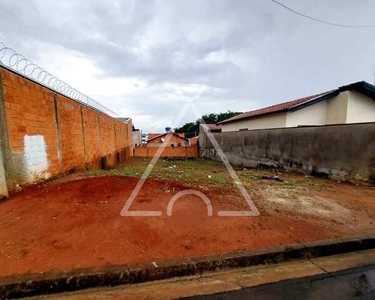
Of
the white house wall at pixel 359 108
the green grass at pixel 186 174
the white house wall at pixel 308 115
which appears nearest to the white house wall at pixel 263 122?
the white house wall at pixel 308 115

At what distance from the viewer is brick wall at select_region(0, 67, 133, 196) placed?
321 cm

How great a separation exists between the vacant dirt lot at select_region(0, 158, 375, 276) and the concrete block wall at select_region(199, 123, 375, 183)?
60.7 inches

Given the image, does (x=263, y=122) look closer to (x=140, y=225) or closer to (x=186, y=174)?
(x=186, y=174)

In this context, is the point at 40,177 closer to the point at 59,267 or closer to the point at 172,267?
the point at 59,267

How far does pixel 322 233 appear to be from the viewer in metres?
2.54

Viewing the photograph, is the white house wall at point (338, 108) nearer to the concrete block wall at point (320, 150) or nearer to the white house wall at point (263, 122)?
the white house wall at point (263, 122)

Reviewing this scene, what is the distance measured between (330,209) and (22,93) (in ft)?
20.6

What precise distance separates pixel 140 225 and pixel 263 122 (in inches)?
451

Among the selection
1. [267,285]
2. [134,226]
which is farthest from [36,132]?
[267,285]

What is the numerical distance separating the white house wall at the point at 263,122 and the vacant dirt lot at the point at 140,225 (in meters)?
6.85

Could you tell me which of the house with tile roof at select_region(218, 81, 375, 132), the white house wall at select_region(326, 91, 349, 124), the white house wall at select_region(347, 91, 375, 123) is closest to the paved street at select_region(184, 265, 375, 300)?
the house with tile roof at select_region(218, 81, 375, 132)

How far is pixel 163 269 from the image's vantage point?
5.99 feet

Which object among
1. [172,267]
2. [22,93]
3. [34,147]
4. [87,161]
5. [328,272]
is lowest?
[328,272]

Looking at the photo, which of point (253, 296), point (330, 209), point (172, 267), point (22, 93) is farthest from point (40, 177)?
point (330, 209)
